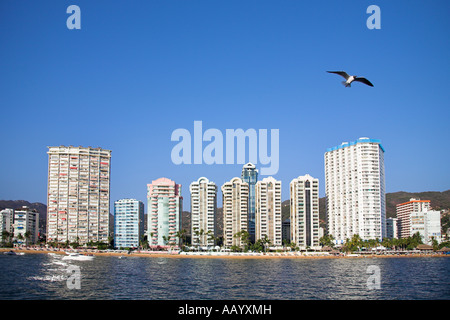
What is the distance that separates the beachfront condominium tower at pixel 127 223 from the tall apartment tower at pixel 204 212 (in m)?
21.2

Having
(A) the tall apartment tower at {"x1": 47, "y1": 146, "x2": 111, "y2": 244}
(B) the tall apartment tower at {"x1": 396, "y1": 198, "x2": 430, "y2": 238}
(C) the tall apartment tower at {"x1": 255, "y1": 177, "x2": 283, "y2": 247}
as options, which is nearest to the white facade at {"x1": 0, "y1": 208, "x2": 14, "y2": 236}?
(A) the tall apartment tower at {"x1": 47, "y1": 146, "x2": 111, "y2": 244}

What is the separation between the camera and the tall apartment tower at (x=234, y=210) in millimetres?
145000

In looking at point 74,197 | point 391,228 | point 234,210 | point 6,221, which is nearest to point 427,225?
point 391,228

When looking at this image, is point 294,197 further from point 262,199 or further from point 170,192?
point 170,192

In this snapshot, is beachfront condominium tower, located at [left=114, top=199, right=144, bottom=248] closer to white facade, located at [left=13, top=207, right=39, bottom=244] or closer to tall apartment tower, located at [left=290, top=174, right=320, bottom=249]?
white facade, located at [left=13, top=207, right=39, bottom=244]

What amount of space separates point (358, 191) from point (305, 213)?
20.5 meters

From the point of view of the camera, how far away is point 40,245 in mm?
156250

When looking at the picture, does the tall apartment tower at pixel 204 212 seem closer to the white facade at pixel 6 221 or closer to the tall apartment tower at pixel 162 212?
the tall apartment tower at pixel 162 212

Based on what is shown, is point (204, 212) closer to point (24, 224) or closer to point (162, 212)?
point (162, 212)

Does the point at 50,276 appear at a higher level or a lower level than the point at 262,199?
lower
